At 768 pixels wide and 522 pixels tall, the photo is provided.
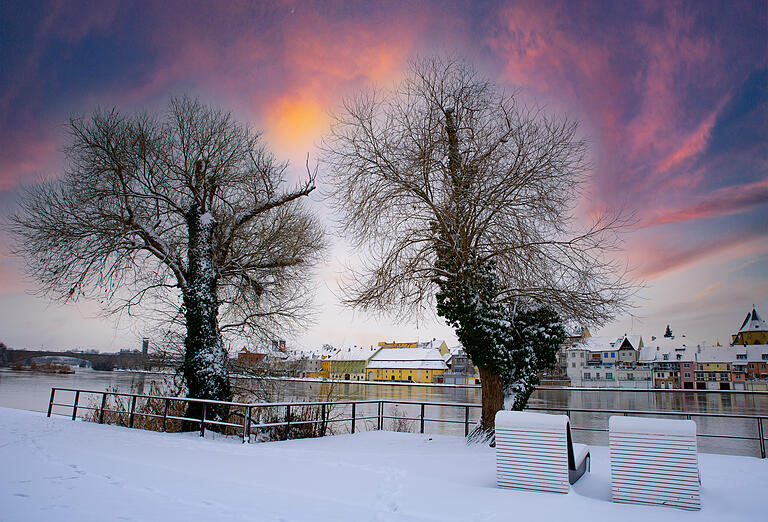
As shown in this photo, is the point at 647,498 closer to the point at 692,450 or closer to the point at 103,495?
the point at 692,450

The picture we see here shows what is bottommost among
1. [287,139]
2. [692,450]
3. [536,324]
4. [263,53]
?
Answer: [692,450]

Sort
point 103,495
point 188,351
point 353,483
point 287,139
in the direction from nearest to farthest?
1. point 103,495
2. point 353,483
3. point 188,351
4. point 287,139

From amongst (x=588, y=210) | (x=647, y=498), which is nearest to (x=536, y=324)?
(x=588, y=210)

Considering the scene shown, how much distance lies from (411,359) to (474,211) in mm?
89844

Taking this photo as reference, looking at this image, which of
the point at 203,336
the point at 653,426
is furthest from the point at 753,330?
the point at 653,426

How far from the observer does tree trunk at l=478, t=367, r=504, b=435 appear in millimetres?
10305

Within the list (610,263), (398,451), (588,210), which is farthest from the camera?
(588,210)

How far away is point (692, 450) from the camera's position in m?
4.77

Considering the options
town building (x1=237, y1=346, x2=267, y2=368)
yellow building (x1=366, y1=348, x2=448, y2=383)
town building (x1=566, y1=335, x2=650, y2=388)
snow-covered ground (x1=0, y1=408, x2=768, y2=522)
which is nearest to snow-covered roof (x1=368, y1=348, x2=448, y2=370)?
yellow building (x1=366, y1=348, x2=448, y2=383)

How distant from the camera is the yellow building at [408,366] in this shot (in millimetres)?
91188

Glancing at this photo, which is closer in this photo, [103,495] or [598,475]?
[103,495]

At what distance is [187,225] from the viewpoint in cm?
1459

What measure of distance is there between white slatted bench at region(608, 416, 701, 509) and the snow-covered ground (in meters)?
0.15

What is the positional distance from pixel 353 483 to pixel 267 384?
10919 millimetres
